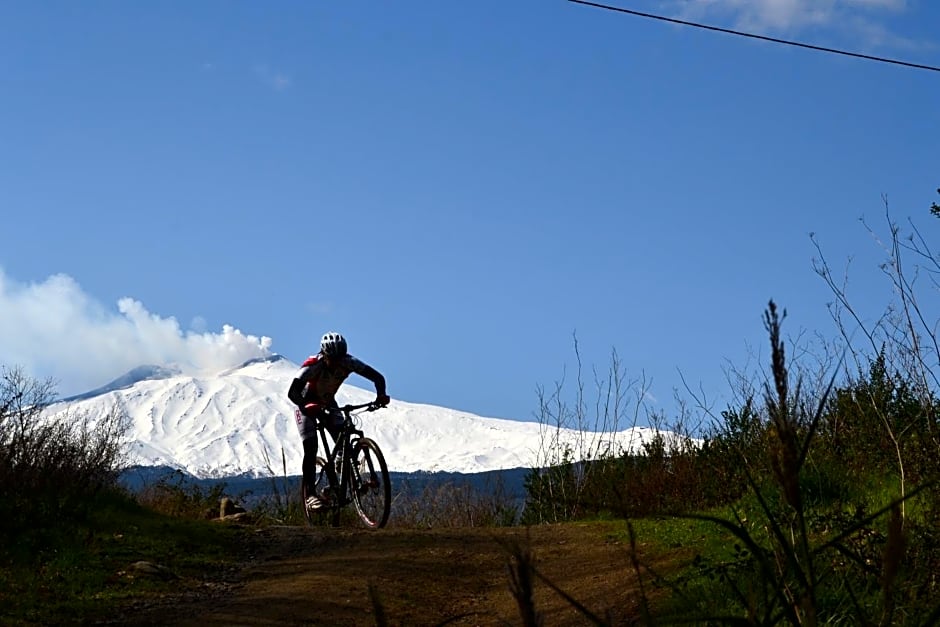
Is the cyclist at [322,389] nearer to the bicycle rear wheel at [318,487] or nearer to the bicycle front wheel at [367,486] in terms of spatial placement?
the bicycle rear wheel at [318,487]

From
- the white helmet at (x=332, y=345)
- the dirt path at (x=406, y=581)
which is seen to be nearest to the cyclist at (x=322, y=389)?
the white helmet at (x=332, y=345)

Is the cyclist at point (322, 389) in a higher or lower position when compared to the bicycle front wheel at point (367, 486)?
higher

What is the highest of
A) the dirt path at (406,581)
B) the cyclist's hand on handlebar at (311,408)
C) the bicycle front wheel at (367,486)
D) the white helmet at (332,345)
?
the white helmet at (332,345)

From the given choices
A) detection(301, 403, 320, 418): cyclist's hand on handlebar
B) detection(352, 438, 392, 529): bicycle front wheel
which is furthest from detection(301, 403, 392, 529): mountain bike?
detection(301, 403, 320, 418): cyclist's hand on handlebar

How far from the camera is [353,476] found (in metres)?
12.7

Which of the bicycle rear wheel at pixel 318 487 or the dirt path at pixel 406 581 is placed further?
the bicycle rear wheel at pixel 318 487

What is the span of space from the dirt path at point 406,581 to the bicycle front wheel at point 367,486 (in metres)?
0.87

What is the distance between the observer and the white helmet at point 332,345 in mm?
12344

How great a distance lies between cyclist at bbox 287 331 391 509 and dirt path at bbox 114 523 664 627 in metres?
1.28

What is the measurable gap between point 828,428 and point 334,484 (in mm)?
5194

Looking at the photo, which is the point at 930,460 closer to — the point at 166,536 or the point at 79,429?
the point at 166,536

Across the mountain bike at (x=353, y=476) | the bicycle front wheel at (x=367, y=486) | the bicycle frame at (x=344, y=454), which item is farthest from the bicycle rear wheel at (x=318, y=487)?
the bicycle front wheel at (x=367, y=486)

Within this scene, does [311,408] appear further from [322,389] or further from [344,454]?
[344,454]

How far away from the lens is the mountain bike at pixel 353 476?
1252 cm
